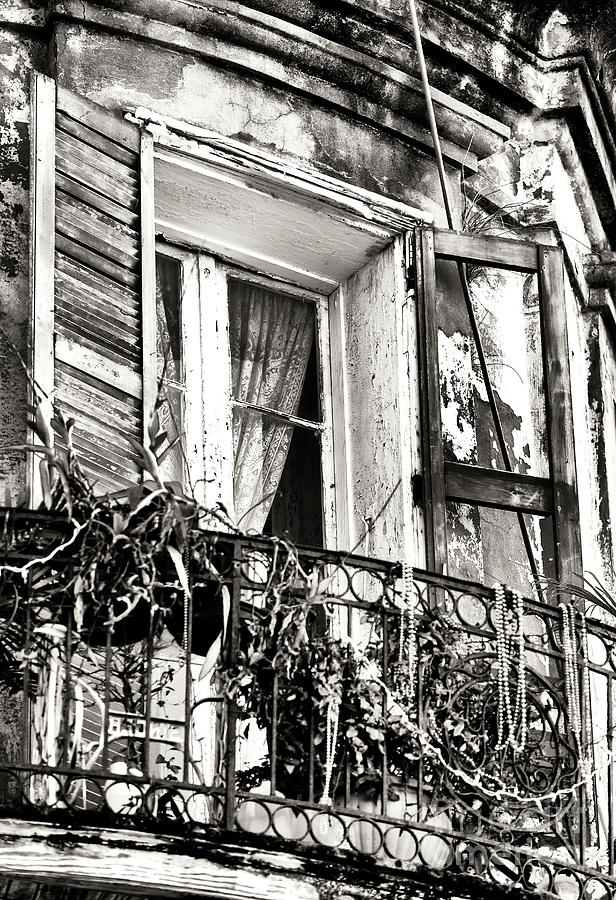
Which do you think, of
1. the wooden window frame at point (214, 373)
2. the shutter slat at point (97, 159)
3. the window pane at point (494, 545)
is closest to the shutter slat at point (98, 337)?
the shutter slat at point (97, 159)

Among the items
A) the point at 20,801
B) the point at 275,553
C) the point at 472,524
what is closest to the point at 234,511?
the point at 472,524

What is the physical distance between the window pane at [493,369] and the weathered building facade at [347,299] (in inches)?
0.6

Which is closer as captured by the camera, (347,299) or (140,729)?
(140,729)

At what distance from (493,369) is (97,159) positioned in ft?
6.57

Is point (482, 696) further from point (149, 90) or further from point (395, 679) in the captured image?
point (149, 90)

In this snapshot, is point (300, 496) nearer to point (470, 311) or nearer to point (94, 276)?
point (470, 311)

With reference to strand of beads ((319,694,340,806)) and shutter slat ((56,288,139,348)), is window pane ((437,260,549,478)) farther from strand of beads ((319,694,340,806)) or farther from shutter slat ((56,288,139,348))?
strand of beads ((319,694,340,806))

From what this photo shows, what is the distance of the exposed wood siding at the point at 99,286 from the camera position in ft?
20.2

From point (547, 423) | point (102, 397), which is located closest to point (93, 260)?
point (102, 397)

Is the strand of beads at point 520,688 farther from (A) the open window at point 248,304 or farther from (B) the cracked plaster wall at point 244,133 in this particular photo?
(B) the cracked plaster wall at point 244,133

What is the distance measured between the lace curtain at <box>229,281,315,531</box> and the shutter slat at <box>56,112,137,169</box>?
2.97ft

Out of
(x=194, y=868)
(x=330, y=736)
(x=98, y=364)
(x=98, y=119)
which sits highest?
(x=98, y=119)

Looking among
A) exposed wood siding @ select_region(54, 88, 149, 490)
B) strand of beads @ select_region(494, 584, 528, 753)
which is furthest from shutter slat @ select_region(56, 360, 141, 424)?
strand of beads @ select_region(494, 584, 528, 753)

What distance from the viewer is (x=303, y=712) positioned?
5688 mm
